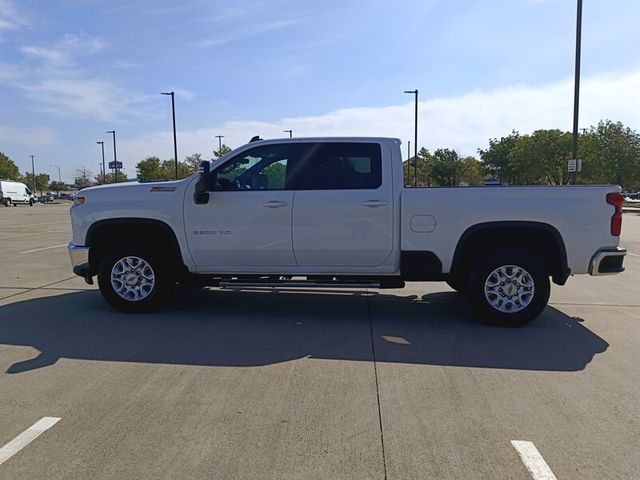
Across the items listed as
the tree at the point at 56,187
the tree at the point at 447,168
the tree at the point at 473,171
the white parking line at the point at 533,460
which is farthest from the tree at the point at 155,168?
the tree at the point at 56,187

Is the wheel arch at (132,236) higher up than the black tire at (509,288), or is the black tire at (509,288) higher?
the wheel arch at (132,236)

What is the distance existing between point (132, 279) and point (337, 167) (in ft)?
9.31

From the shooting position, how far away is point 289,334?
5.29m

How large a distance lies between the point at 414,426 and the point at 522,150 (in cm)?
4484

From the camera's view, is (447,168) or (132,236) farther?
(447,168)

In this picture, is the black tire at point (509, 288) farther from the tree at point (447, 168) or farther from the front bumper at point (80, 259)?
the tree at point (447, 168)

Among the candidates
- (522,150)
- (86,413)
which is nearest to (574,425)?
(86,413)

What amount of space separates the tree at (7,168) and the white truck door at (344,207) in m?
87.8

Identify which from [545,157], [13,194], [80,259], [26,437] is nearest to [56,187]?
[13,194]

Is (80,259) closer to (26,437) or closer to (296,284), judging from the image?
(296,284)

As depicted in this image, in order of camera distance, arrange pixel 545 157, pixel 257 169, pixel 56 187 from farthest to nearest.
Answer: pixel 56 187 < pixel 545 157 < pixel 257 169

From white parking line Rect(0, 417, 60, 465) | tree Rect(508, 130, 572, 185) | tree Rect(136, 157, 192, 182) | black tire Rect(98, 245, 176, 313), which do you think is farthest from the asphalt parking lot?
tree Rect(136, 157, 192, 182)

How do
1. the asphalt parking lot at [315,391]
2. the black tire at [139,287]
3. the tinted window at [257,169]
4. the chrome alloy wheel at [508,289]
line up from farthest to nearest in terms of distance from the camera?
the black tire at [139,287], the tinted window at [257,169], the chrome alloy wheel at [508,289], the asphalt parking lot at [315,391]

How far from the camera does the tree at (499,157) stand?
2300 inches
